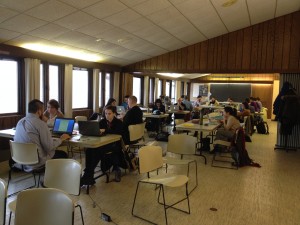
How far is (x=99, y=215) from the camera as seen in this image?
10.2 ft

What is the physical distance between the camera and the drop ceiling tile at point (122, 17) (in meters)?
4.95

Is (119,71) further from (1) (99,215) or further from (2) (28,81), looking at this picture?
(1) (99,215)

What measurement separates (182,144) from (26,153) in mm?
2186

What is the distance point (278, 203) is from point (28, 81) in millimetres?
5044

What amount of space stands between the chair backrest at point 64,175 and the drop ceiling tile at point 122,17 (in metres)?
3.37

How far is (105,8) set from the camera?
4.58 meters

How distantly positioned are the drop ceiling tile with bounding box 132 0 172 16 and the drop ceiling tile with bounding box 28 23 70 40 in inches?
56.9

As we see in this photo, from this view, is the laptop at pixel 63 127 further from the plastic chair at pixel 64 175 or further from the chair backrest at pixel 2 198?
the chair backrest at pixel 2 198

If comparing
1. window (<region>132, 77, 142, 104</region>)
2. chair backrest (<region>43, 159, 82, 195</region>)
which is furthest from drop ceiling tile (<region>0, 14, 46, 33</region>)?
window (<region>132, 77, 142, 104</region>)

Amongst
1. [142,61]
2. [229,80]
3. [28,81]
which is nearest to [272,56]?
[142,61]

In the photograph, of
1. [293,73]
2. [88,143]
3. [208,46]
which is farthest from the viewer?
[208,46]

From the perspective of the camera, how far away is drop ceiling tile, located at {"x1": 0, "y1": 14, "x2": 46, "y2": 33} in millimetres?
4223

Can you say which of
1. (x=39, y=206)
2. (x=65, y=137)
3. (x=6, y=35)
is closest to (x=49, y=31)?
(x=6, y=35)

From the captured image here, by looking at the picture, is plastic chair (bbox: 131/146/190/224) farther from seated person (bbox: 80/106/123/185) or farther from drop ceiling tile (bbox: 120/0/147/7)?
drop ceiling tile (bbox: 120/0/147/7)
